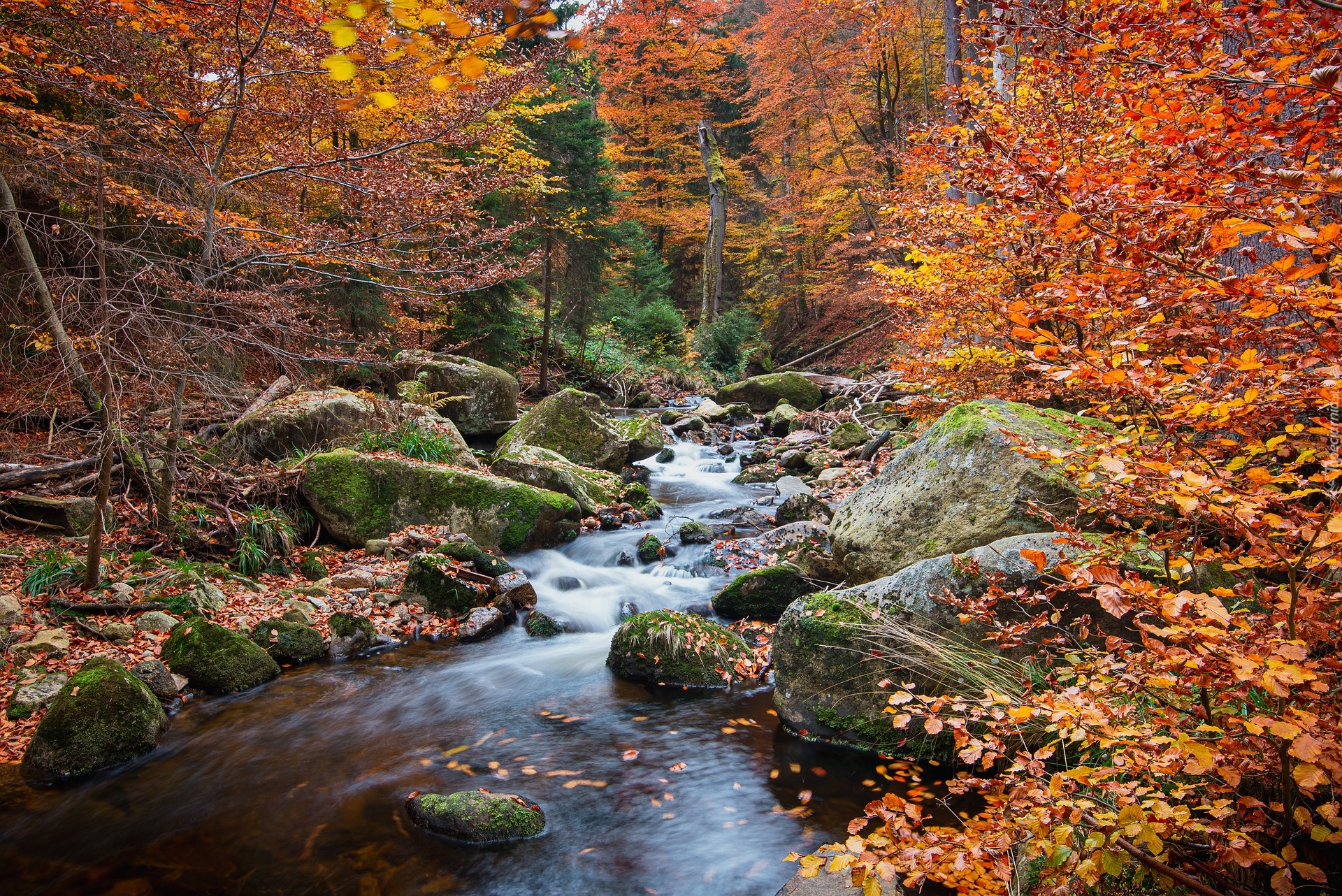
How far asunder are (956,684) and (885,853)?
80.4 inches

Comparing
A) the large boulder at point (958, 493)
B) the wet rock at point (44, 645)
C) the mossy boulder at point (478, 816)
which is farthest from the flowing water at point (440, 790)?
the large boulder at point (958, 493)

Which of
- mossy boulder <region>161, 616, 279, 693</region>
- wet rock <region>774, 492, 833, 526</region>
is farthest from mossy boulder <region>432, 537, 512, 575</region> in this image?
wet rock <region>774, 492, 833, 526</region>

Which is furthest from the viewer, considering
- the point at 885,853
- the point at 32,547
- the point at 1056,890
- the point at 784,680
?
the point at 32,547

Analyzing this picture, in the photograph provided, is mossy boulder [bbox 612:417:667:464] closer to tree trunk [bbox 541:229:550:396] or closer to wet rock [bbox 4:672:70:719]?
tree trunk [bbox 541:229:550:396]

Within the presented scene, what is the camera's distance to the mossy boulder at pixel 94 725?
432 centimetres

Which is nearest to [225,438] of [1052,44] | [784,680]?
[784,680]

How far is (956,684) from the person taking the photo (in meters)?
4.19

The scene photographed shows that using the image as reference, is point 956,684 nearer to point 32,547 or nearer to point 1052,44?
point 1052,44

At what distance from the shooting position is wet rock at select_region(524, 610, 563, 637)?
22.7 ft

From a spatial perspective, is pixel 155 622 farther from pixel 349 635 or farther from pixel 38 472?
pixel 38 472

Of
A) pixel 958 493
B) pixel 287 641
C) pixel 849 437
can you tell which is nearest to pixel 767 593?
pixel 958 493

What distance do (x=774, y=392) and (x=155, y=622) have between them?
14947mm

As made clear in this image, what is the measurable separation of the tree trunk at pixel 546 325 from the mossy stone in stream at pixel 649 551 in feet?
29.5

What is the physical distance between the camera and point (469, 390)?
42.8 feet
